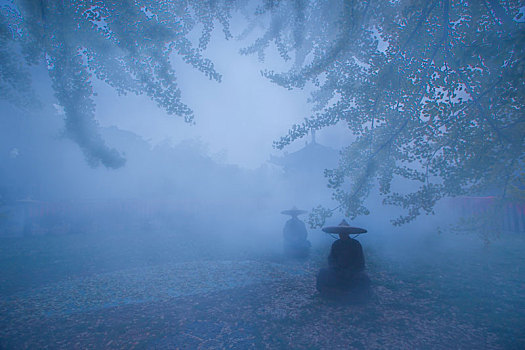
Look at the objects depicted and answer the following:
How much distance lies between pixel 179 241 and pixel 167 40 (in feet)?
32.1

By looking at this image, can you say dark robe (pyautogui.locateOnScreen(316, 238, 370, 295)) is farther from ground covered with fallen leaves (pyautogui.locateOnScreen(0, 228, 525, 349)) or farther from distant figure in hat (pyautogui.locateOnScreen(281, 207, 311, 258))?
distant figure in hat (pyautogui.locateOnScreen(281, 207, 311, 258))

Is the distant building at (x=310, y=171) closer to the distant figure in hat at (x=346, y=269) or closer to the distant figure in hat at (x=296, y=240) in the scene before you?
the distant figure in hat at (x=296, y=240)

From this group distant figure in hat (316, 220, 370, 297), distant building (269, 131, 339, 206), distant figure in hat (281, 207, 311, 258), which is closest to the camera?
distant figure in hat (316, 220, 370, 297)

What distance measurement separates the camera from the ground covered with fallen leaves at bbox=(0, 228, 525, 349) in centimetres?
362

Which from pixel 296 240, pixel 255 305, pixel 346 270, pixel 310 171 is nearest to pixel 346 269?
pixel 346 270

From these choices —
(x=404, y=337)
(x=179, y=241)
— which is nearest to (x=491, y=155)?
(x=404, y=337)

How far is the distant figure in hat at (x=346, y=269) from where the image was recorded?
4730 mm

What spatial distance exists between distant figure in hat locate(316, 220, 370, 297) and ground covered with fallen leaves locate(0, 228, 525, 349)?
0.27 metres

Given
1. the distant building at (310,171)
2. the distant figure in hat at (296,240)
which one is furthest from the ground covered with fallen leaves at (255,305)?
the distant building at (310,171)

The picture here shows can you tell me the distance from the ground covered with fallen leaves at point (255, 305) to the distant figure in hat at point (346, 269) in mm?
268

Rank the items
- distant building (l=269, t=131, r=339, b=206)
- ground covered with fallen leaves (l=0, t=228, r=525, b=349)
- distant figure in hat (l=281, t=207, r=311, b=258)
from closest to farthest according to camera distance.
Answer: ground covered with fallen leaves (l=0, t=228, r=525, b=349) < distant figure in hat (l=281, t=207, r=311, b=258) < distant building (l=269, t=131, r=339, b=206)

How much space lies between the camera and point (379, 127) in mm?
4754

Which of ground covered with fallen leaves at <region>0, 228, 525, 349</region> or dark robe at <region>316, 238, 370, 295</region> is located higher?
dark robe at <region>316, 238, 370, 295</region>

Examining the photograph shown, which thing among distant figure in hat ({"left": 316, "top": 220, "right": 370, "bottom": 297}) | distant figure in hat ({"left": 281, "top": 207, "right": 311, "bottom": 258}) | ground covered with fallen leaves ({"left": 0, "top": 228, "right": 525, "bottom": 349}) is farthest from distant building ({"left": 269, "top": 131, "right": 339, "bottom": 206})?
distant figure in hat ({"left": 316, "top": 220, "right": 370, "bottom": 297})
